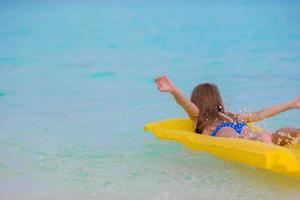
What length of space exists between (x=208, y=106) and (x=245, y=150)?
64 centimetres

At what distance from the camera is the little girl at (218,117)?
3.84 meters

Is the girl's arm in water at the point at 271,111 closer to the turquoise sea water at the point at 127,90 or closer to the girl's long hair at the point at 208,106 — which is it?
the girl's long hair at the point at 208,106

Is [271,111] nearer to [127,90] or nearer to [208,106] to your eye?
[208,106]

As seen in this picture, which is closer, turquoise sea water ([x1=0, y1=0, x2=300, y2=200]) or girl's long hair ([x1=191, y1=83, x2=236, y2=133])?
turquoise sea water ([x1=0, y1=0, x2=300, y2=200])

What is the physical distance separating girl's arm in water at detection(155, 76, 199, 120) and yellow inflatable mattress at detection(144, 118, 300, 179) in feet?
0.52

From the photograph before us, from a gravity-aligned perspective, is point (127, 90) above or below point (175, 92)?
below

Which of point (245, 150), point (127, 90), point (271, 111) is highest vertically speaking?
point (271, 111)

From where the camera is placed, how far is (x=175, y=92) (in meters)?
3.99

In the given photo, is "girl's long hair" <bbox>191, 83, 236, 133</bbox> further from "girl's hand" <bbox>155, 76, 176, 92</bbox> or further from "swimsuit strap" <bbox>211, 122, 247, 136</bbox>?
"girl's hand" <bbox>155, 76, 176, 92</bbox>

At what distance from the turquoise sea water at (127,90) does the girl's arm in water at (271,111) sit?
402 mm

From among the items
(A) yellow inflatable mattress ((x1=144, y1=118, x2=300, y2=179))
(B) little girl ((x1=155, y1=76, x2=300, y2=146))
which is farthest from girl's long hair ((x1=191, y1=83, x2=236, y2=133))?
(A) yellow inflatable mattress ((x1=144, y1=118, x2=300, y2=179))

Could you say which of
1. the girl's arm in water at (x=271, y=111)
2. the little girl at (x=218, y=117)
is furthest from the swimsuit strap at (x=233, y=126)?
the girl's arm in water at (x=271, y=111)

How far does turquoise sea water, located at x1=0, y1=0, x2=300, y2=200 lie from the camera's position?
146 inches

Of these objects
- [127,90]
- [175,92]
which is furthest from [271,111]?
[127,90]
